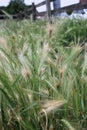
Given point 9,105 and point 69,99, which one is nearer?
point 9,105

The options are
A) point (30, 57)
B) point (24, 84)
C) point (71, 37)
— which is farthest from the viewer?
point (71, 37)

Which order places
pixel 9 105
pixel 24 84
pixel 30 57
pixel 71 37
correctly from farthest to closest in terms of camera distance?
pixel 71 37, pixel 30 57, pixel 24 84, pixel 9 105

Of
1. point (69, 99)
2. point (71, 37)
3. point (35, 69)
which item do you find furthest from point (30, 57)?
point (71, 37)

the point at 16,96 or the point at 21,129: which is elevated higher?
the point at 16,96

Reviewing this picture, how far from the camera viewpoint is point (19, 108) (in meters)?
1.96

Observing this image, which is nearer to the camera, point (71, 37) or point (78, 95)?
point (78, 95)

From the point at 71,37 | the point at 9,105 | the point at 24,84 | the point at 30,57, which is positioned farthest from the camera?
the point at 71,37

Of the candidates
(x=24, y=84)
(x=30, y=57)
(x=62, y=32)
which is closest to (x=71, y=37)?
(x=62, y=32)

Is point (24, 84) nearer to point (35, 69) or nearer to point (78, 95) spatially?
point (35, 69)

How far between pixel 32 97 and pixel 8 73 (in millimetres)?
203

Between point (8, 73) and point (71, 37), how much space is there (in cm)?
309

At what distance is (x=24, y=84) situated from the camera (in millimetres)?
2041

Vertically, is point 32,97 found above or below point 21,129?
above

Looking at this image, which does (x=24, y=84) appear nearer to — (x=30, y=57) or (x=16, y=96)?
(x=16, y=96)
